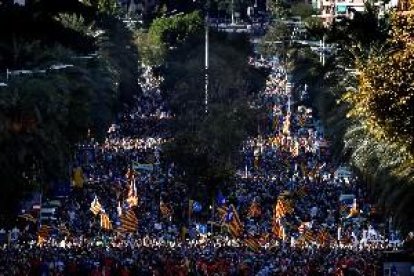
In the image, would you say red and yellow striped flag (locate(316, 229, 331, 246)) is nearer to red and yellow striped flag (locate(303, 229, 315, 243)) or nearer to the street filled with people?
the street filled with people

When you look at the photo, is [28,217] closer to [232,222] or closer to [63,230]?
[63,230]

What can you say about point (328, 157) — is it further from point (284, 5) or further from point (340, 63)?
point (284, 5)

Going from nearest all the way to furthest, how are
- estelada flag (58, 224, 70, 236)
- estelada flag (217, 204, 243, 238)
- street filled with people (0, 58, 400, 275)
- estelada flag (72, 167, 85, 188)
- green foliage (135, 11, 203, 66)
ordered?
street filled with people (0, 58, 400, 275) → estelada flag (217, 204, 243, 238) → estelada flag (58, 224, 70, 236) → estelada flag (72, 167, 85, 188) → green foliage (135, 11, 203, 66)

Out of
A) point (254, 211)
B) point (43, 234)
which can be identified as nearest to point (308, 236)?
point (254, 211)

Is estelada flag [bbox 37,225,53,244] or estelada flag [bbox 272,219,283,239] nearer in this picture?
estelada flag [bbox 37,225,53,244]

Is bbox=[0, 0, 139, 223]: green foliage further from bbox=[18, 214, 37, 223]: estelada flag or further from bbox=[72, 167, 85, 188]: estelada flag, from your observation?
bbox=[18, 214, 37, 223]: estelada flag

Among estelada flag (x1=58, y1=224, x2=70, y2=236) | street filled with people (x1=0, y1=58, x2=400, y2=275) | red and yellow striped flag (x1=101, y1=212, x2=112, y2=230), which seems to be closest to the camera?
street filled with people (x1=0, y1=58, x2=400, y2=275)

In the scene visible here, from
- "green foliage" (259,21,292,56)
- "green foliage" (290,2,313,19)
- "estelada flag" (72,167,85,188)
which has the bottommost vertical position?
"green foliage" (259,21,292,56)

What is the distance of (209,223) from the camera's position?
45.3 meters

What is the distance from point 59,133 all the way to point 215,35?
2751 inches

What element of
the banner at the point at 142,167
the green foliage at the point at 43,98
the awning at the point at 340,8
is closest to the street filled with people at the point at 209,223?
the banner at the point at 142,167

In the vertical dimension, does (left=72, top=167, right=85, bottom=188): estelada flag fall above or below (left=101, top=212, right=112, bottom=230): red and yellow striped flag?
below

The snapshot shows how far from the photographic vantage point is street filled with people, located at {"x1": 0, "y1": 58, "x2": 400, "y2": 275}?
34312 millimetres

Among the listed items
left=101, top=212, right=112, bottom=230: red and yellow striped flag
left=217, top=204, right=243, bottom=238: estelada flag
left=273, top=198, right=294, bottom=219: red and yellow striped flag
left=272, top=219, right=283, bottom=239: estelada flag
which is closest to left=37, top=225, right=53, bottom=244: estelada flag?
left=101, top=212, right=112, bottom=230: red and yellow striped flag
